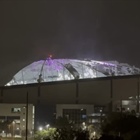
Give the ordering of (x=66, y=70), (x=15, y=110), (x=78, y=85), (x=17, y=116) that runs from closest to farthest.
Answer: (x=17, y=116) < (x=15, y=110) < (x=78, y=85) < (x=66, y=70)

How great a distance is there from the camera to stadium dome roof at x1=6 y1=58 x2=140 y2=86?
197ft

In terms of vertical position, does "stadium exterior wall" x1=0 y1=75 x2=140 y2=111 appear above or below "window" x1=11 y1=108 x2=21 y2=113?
above

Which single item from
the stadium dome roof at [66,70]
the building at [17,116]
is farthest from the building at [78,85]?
the building at [17,116]

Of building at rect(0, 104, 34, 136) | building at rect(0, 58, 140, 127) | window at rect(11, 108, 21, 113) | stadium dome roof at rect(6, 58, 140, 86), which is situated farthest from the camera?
stadium dome roof at rect(6, 58, 140, 86)

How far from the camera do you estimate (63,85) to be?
186 ft

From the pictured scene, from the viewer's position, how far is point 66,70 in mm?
60812

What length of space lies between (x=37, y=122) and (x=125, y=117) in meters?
31.2

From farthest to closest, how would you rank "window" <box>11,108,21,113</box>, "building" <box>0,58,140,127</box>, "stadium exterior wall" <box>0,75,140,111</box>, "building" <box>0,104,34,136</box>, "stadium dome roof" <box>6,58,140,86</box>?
"stadium dome roof" <box>6,58,140,86</box>, "stadium exterior wall" <box>0,75,140,111</box>, "building" <box>0,58,140,127</box>, "window" <box>11,108,21,113</box>, "building" <box>0,104,34,136</box>

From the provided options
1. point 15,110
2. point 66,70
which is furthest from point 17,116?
point 66,70

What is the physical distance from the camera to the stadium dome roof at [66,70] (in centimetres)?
6019

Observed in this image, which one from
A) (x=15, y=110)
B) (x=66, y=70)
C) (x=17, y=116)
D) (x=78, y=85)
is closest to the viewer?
(x=17, y=116)

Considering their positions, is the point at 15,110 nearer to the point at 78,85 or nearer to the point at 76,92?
the point at 76,92

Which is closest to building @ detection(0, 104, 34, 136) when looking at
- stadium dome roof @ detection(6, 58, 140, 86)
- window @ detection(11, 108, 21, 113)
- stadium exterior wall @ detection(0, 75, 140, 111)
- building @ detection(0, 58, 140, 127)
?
window @ detection(11, 108, 21, 113)

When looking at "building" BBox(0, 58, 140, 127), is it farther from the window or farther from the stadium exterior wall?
the window
